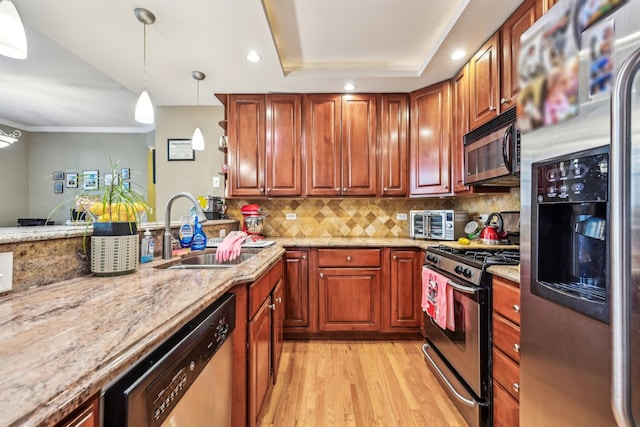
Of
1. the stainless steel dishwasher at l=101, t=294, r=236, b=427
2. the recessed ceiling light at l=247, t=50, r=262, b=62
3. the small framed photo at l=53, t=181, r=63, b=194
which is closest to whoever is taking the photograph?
the stainless steel dishwasher at l=101, t=294, r=236, b=427

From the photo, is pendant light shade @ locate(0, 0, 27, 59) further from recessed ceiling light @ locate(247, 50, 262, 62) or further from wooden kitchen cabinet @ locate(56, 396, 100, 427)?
wooden kitchen cabinet @ locate(56, 396, 100, 427)

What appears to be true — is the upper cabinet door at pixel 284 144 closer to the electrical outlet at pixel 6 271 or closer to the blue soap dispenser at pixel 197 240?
the blue soap dispenser at pixel 197 240

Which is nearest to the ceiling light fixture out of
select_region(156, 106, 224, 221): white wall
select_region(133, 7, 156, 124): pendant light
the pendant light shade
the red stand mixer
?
select_region(156, 106, 224, 221): white wall

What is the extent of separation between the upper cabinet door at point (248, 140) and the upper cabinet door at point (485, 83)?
1818 millimetres

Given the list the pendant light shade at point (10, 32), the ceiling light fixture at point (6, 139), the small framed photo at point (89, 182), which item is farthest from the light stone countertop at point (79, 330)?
the ceiling light fixture at point (6, 139)

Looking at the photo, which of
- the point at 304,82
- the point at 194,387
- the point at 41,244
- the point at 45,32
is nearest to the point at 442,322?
the point at 194,387

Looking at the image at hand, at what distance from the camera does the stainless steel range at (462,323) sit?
4.66 feet

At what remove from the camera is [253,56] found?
2061 mm

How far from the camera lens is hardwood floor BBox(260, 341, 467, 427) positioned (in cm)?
154

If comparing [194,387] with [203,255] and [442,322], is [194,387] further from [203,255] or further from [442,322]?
[442,322]

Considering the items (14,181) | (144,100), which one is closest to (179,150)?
(144,100)

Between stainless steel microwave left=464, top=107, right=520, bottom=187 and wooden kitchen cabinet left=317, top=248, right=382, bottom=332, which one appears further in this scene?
wooden kitchen cabinet left=317, top=248, right=382, bottom=332

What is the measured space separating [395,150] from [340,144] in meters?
0.54

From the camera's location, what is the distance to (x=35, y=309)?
74 cm
